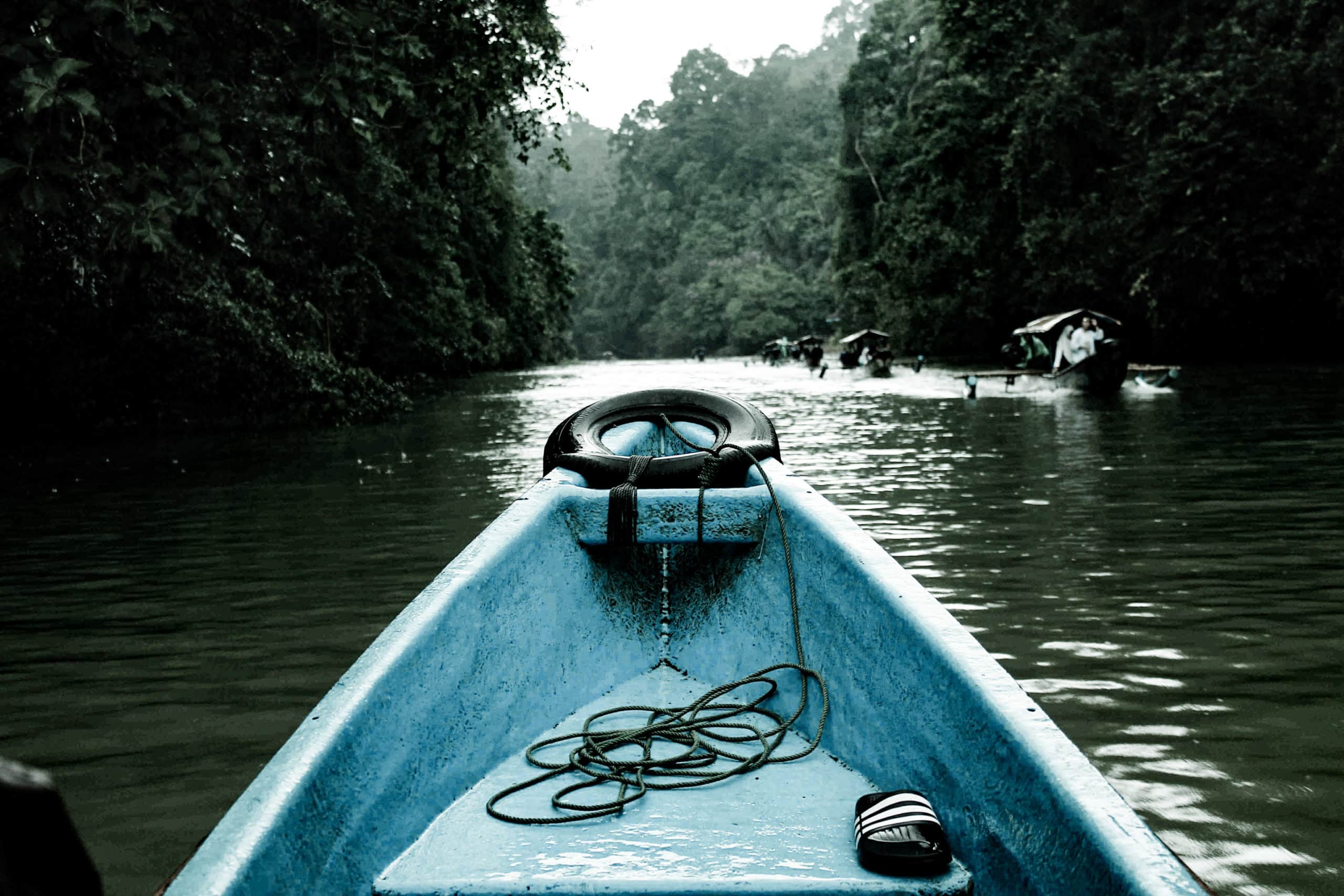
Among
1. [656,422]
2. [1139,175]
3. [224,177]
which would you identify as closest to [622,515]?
[656,422]

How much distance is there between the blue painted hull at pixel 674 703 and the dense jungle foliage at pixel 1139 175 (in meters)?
23.7

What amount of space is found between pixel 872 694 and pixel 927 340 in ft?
140

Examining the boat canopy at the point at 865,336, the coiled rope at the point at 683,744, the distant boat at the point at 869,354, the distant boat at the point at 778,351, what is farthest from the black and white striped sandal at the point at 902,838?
the distant boat at the point at 778,351

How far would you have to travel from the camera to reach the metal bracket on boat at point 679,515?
3.72 m

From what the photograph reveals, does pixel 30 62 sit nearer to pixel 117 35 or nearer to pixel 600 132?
pixel 117 35

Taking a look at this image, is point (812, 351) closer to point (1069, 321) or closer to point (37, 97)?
point (1069, 321)

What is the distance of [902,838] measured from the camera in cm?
225

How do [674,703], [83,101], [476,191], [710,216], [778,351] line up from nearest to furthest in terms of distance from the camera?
[674,703]
[83,101]
[476,191]
[778,351]
[710,216]

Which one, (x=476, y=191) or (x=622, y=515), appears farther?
(x=476, y=191)

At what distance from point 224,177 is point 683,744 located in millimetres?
7411

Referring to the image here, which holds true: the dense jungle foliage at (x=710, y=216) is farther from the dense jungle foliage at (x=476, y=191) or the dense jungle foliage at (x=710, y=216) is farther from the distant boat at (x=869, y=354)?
the distant boat at (x=869, y=354)

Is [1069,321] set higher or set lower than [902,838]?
higher

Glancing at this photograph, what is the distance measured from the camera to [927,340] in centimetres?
4416

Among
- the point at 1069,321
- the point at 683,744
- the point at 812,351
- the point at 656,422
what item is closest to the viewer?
the point at 683,744
